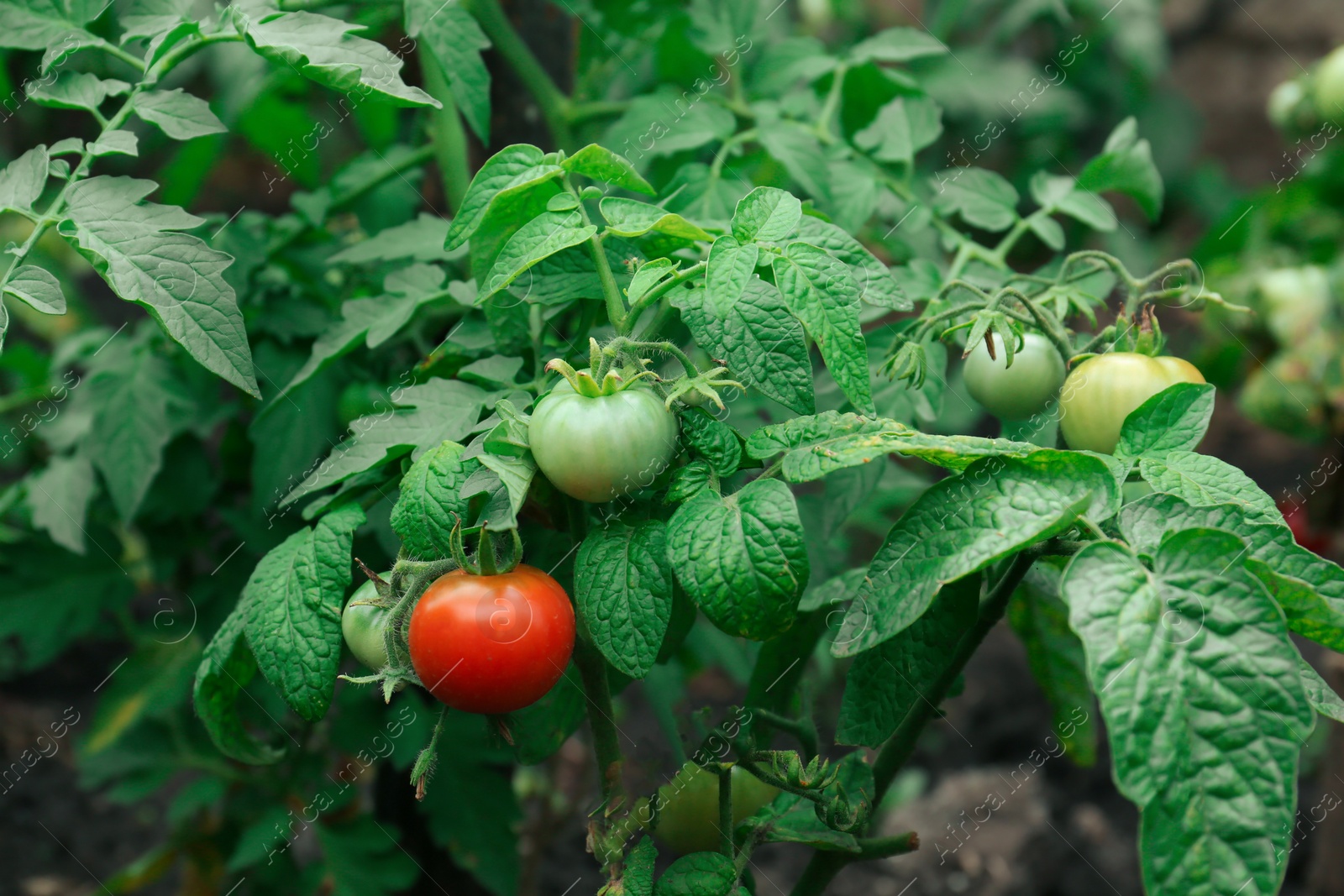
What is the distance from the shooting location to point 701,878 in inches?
24.5

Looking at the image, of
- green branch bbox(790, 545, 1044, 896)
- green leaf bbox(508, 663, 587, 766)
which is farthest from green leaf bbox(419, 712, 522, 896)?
green branch bbox(790, 545, 1044, 896)

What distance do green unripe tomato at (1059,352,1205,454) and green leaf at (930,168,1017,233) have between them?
273mm

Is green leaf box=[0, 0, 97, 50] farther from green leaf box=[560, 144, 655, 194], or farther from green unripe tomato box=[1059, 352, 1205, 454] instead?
green unripe tomato box=[1059, 352, 1205, 454]

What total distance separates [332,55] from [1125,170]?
69 cm

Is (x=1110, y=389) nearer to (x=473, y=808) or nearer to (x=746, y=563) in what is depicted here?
(x=746, y=563)

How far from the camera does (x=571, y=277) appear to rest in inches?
27.0

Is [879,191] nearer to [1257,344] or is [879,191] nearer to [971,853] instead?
[971,853]

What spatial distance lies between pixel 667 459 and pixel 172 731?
1010 mm

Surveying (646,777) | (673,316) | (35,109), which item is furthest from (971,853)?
(35,109)

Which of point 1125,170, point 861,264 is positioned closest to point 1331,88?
point 1125,170

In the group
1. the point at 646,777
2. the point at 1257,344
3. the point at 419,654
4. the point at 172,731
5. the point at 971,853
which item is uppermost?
the point at 419,654

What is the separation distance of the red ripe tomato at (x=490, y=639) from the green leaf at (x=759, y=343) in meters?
0.18

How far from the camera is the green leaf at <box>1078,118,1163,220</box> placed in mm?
914

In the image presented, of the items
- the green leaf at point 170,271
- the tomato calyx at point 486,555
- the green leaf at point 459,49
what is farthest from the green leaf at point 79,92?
the tomato calyx at point 486,555
